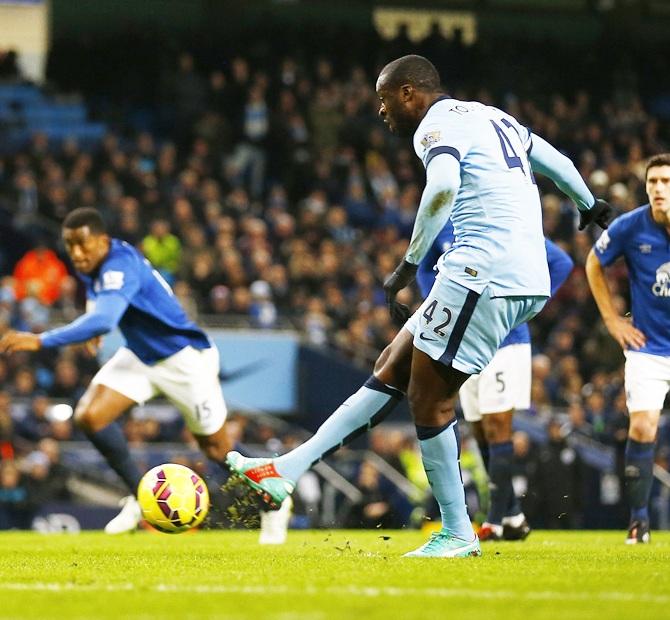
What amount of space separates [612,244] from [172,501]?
372cm

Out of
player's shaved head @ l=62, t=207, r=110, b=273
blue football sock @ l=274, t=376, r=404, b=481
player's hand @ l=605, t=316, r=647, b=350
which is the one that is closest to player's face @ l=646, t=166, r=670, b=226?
player's hand @ l=605, t=316, r=647, b=350

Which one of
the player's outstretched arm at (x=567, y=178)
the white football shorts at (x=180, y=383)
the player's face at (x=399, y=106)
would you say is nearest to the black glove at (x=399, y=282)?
the player's face at (x=399, y=106)

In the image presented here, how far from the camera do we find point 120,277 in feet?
34.9

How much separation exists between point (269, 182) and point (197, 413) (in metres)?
14.8

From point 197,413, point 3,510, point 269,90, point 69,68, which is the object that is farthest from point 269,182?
point 197,413

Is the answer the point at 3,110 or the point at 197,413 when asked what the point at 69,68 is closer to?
the point at 3,110

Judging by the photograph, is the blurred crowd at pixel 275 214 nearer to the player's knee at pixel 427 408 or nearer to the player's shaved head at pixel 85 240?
the player's shaved head at pixel 85 240

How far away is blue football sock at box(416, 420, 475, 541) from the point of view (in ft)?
24.7

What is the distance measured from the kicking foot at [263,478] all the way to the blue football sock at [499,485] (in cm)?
306

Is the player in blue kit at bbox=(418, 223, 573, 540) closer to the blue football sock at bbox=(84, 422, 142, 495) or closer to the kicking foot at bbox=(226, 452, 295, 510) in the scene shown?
the blue football sock at bbox=(84, 422, 142, 495)

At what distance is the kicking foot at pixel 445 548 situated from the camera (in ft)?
24.9

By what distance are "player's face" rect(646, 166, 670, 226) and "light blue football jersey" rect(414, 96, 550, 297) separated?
2681 mm

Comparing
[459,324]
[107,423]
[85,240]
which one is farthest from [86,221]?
[459,324]

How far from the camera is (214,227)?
22156 millimetres
